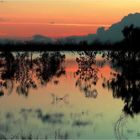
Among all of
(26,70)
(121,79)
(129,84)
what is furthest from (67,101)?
(26,70)

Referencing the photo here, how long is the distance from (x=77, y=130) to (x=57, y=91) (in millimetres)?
6938

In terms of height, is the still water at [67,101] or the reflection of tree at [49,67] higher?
the reflection of tree at [49,67]

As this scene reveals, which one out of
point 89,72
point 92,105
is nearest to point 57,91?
point 92,105

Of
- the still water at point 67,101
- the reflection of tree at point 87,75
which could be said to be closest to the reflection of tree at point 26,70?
the still water at point 67,101

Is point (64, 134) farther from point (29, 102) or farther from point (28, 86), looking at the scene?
point (28, 86)

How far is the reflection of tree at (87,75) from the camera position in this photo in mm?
19578

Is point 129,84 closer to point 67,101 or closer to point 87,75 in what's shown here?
point 67,101

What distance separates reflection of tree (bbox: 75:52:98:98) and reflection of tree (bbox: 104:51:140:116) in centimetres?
60

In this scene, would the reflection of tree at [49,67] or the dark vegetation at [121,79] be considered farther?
the reflection of tree at [49,67]

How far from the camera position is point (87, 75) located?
2403 cm

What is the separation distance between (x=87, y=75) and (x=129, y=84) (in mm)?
4277

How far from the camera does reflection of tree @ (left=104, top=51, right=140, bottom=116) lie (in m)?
16.0

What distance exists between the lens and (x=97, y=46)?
3897 cm

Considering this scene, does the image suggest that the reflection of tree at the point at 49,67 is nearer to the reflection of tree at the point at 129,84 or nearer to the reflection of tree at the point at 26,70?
the reflection of tree at the point at 26,70
